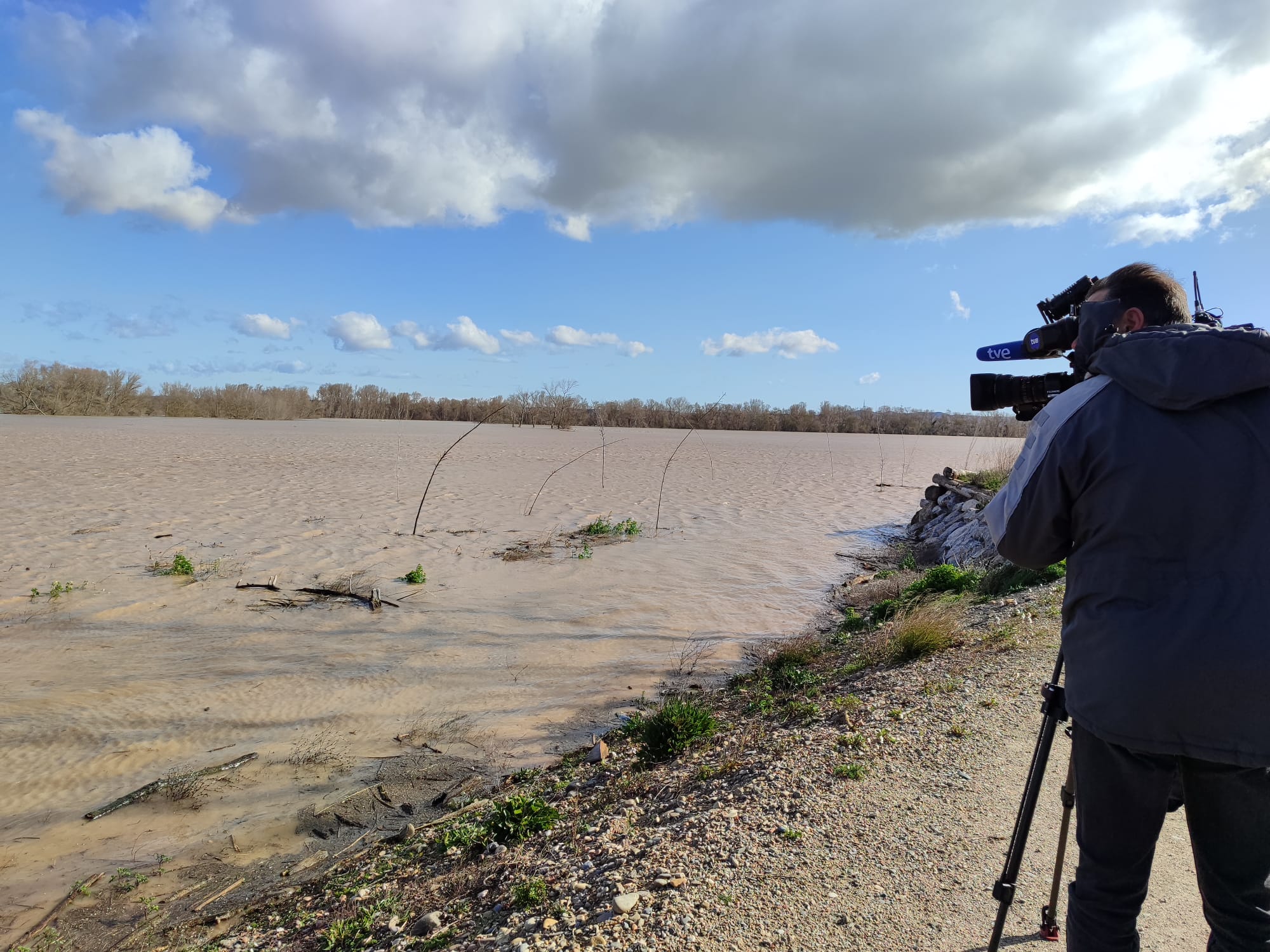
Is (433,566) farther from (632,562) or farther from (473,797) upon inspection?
(473,797)

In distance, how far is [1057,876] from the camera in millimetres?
2578

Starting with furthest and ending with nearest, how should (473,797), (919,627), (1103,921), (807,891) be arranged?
(919,627)
(473,797)
(807,891)
(1103,921)

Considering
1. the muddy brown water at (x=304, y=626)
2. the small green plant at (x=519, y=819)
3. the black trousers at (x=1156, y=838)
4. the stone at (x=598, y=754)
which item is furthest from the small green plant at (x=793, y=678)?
the black trousers at (x=1156, y=838)

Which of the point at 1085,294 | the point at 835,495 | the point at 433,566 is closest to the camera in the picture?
the point at 1085,294

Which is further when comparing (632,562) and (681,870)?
(632,562)

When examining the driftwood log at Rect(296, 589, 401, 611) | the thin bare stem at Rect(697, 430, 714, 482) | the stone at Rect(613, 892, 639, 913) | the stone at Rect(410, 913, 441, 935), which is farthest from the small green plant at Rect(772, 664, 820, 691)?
the thin bare stem at Rect(697, 430, 714, 482)

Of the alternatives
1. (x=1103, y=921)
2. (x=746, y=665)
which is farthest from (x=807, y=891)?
(x=746, y=665)

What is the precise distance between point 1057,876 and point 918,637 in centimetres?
355

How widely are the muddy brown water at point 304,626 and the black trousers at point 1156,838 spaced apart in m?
3.87

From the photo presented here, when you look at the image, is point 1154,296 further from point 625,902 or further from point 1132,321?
point 625,902

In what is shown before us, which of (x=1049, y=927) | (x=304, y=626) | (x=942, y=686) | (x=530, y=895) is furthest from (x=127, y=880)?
(x=942, y=686)

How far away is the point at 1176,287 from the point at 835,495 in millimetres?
19170

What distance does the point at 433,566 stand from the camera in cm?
1096

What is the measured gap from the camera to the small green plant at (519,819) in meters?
3.67
